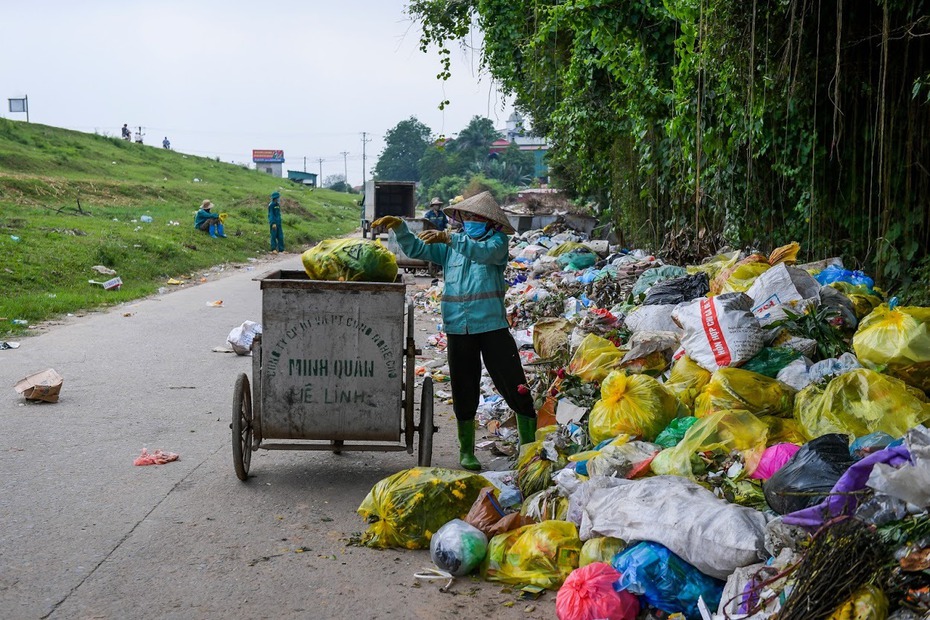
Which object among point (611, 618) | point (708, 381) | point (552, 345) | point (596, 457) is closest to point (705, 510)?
point (611, 618)

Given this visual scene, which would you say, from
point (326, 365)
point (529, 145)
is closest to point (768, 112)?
point (326, 365)

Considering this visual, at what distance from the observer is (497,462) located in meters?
6.00

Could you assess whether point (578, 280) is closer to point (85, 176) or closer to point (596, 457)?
point (596, 457)

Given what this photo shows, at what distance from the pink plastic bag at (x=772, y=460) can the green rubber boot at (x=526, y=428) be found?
76.1 inches

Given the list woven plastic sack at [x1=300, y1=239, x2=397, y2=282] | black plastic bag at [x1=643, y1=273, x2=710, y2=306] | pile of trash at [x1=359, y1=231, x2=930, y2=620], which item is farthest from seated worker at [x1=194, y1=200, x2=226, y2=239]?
woven plastic sack at [x1=300, y1=239, x2=397, y2=282]

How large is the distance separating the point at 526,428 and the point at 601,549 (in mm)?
1986

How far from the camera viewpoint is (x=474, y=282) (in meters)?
5.62

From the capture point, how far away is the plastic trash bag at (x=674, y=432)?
4809 mm

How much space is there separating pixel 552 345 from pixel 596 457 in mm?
3333

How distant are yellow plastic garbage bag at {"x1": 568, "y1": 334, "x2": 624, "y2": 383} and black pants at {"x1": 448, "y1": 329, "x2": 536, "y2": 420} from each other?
0.68 meters

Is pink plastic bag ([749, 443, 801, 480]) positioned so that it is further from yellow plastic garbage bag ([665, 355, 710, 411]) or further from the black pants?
the black pants

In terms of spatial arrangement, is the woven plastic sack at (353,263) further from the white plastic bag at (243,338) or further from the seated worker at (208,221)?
the seated worker at (208,221)

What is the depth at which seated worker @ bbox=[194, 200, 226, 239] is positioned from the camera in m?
24.8

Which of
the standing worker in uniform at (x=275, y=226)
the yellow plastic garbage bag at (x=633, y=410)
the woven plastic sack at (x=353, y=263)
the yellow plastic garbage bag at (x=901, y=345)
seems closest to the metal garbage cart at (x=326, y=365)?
the woven plastic sack at (x=353, y=263)
